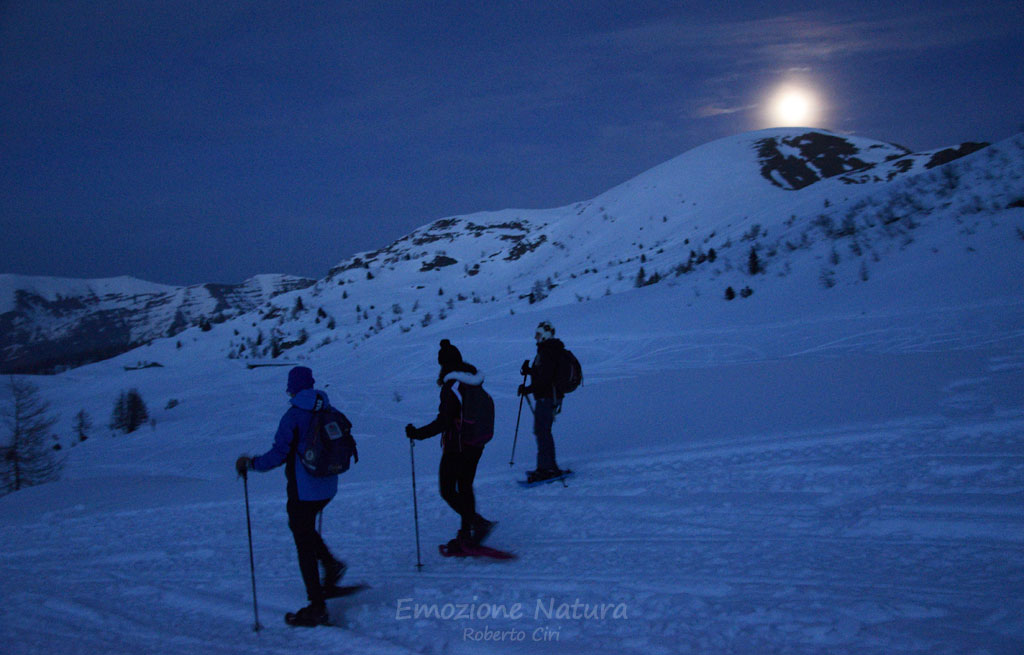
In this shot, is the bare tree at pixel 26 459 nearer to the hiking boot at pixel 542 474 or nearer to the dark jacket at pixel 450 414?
the hiking boot at pixel 542 474

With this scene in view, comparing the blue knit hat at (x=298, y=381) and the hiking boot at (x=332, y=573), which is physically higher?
the blue knit hat at (x=298, y=381)

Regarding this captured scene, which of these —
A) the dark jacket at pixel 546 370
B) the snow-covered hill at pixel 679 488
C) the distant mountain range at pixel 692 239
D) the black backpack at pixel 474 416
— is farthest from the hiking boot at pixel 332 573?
Result: the distant mountain range at pixel 692 239

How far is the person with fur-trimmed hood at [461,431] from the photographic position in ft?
16.9

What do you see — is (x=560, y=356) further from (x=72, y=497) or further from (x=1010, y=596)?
(x=72, y=497)

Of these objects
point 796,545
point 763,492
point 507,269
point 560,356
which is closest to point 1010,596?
point 796,545

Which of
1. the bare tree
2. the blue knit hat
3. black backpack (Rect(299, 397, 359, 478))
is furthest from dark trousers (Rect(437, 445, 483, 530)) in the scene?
the bare tree

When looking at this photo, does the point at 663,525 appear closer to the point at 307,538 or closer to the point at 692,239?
the point at 307,538

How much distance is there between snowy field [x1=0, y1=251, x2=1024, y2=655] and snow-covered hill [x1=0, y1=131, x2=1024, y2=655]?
3 centimetres

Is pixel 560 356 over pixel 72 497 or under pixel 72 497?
over

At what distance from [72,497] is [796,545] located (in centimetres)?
977

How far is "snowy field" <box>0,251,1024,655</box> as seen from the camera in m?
3.75

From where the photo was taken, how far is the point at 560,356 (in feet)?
23.1

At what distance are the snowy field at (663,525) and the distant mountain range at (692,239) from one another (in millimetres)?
5029

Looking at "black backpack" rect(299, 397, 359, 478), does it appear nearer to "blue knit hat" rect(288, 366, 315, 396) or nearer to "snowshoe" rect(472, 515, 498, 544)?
"blue knit hat" rect(288, 366, 315, 396)
